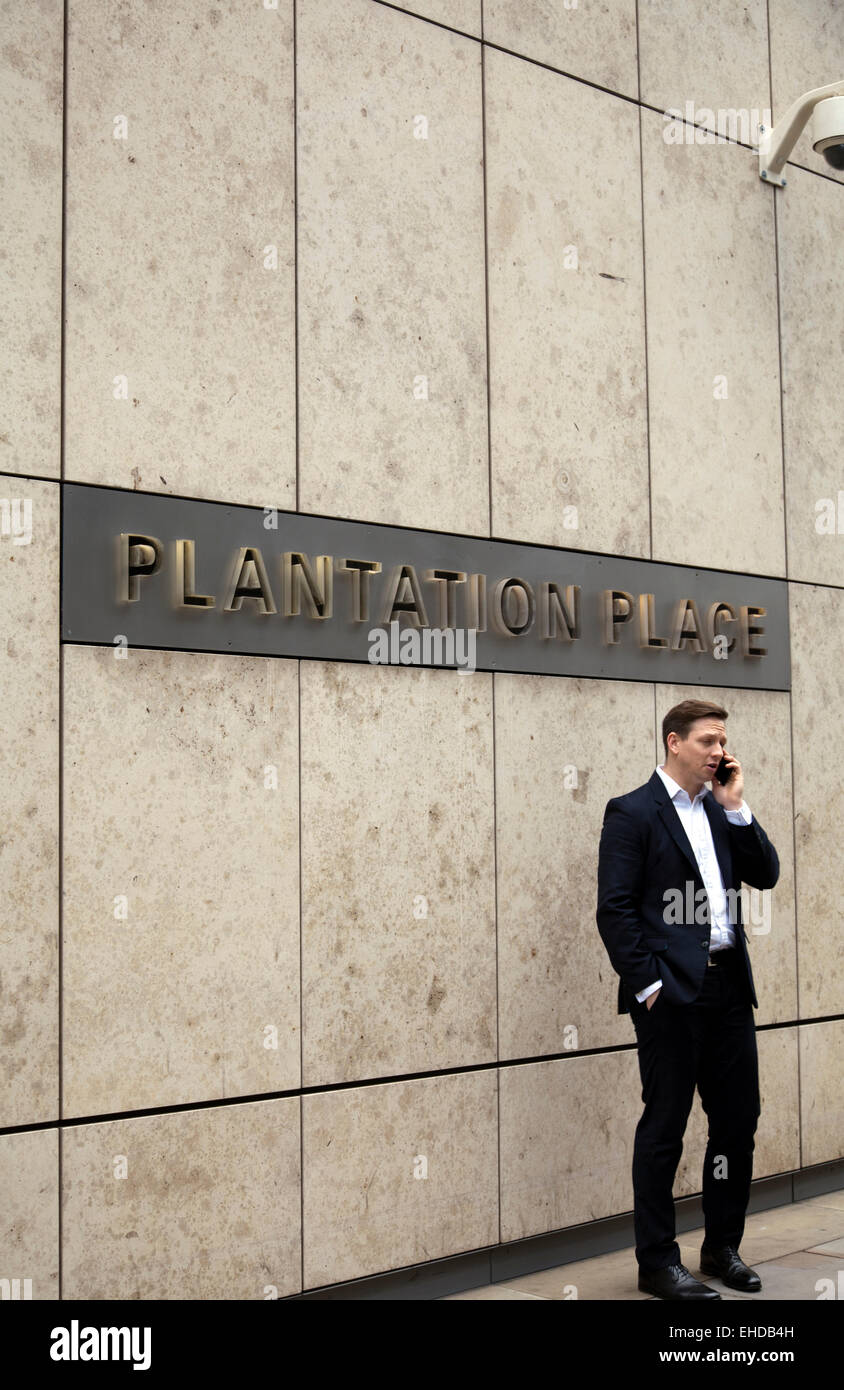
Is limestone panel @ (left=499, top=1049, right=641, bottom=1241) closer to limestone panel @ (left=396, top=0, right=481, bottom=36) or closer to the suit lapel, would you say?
the suit lapel

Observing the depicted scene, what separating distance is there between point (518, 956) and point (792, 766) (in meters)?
2.01

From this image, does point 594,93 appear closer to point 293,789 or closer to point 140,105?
point 140,105

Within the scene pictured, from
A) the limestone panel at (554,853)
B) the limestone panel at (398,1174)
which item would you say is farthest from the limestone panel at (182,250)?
the limestone panel at (398,1174)

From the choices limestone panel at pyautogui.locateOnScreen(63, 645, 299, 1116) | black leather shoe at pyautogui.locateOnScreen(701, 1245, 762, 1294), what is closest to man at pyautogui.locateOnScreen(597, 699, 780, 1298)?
black leather shoe at pyautogui.locateOnScreen(701, 1245, 762, 1294)

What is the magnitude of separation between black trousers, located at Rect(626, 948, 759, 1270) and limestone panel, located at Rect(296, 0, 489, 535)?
6.57 ft

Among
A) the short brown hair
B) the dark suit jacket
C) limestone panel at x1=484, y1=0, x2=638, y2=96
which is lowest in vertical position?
the dark suit jacket

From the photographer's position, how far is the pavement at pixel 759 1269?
17.5 feet

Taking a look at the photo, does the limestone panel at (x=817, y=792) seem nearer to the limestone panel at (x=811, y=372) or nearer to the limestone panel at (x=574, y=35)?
the limestone panel at (x=811, y=372)

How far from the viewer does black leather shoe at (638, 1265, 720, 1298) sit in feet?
16.6

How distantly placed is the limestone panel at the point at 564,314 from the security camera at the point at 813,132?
0.81 m

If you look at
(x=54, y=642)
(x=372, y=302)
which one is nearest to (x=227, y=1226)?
(x=54, y=642)

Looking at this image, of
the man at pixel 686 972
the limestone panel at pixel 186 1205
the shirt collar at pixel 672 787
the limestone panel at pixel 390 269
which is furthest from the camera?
the shirt collar at pixel 672 787

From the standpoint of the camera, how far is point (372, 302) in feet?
18.2

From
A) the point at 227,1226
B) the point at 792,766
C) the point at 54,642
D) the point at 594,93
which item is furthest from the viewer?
the point at 792,766
